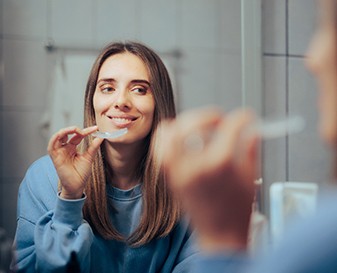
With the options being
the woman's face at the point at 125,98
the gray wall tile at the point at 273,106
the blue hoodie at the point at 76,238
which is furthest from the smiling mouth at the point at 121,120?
the gray wall tile at the point at 273,106

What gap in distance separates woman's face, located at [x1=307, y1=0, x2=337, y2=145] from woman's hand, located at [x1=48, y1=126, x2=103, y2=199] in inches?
17.9

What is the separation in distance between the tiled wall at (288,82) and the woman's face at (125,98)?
1.17 feet

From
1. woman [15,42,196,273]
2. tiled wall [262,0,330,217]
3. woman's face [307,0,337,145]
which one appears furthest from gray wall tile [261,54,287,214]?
woman's face [307,0,337,145]

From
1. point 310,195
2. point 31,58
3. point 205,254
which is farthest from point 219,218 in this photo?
point 310,195

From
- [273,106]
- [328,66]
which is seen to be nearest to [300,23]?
[273,106]

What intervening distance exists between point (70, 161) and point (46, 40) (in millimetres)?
230

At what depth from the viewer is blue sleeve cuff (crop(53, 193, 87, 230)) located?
2.27 feet

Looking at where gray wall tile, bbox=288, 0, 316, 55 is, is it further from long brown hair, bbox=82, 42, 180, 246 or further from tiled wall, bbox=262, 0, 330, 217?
long brown hair, bbox=82, 42, 180, 246

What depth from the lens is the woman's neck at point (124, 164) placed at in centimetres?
77

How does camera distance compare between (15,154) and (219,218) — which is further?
(15,154)

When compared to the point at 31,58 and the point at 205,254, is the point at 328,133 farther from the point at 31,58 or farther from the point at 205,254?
the point at 31,58

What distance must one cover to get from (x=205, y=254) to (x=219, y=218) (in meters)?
0.02

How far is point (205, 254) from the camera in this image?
11.2 inches

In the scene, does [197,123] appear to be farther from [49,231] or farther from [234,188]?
[49,231]
